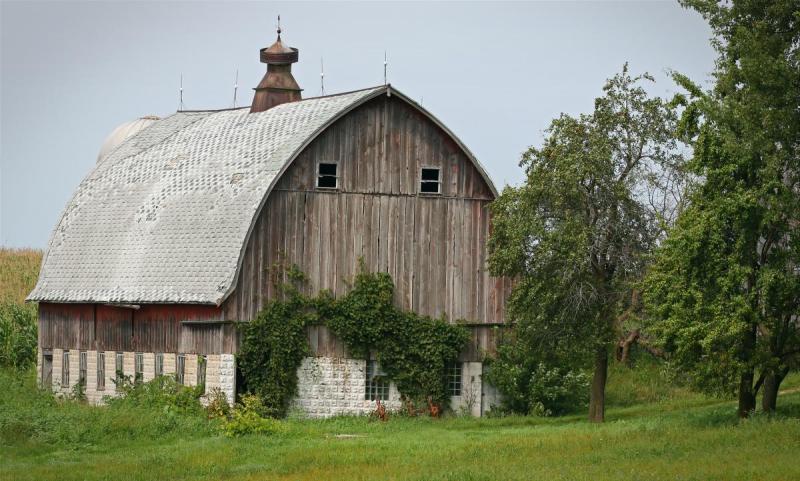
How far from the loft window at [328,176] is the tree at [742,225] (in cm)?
1002

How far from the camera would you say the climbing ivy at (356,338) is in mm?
38844

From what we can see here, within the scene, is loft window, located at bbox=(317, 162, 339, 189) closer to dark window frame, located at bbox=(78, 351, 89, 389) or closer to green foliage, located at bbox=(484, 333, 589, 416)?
green foliage, located at bbox=(484, 333, 589, 416)

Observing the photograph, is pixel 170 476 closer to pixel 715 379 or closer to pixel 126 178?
pixel 715 379

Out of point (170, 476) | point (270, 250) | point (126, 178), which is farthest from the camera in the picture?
point (126, 178)

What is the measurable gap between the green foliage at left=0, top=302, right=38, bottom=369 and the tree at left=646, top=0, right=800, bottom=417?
23.7m

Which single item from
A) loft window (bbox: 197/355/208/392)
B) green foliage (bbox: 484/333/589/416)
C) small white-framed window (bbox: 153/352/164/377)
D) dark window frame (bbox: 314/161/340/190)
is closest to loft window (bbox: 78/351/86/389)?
small white-framed window (bbox: 153/352/164/377)

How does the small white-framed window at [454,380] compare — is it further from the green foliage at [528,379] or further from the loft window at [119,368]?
the loft window at [119,368]

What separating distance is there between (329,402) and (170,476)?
1233 cm

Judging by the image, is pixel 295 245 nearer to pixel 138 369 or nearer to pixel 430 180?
pixel 430 180

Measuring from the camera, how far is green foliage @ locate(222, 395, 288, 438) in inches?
1378

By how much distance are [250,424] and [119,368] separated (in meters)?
8.35

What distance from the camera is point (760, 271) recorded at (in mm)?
32594

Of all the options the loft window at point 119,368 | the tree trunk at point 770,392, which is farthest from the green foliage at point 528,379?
the loft window at point 119,368

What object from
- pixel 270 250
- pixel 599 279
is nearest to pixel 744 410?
pixel 599 279
